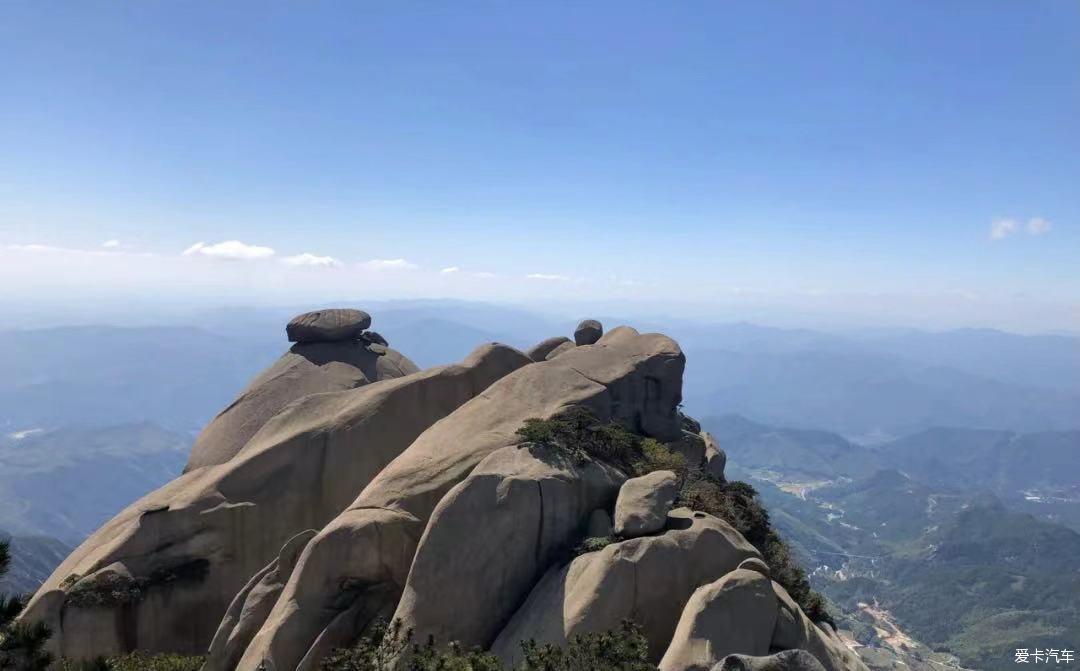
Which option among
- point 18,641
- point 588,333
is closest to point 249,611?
point 18,641

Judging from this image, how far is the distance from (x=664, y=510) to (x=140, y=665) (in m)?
19.3

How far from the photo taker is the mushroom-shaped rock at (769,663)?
584 inches

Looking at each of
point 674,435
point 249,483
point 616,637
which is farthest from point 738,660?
point 249,483

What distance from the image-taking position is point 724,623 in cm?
2116

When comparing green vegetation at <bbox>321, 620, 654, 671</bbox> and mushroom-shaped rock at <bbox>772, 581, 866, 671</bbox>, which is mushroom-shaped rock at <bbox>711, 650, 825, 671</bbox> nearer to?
green vegetation at <bbox>321, 620, 654, 671</bbox>

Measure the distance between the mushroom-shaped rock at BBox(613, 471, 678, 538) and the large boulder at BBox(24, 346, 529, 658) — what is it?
13585 millimetres

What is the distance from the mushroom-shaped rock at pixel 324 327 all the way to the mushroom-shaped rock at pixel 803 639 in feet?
125

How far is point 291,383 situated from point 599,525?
2895 centimetres

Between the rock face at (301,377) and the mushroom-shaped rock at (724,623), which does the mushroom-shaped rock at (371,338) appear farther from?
the mushroom-shaped rock at (724,623)

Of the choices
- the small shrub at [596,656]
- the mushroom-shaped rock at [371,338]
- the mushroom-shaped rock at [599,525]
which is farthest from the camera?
the mushroom-shaped rock at [371,338]

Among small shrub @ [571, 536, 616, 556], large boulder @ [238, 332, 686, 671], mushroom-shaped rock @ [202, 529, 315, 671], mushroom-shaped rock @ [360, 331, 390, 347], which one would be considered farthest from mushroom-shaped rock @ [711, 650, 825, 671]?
mushroom-shaped rock @ [360, 331, 390, 347]

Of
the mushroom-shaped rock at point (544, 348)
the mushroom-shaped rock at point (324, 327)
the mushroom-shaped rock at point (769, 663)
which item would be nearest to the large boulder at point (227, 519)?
the mushroom-shaped rock at point (544, 348)

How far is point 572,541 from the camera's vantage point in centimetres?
2556

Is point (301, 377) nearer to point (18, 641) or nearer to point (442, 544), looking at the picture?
point (442, 544)
